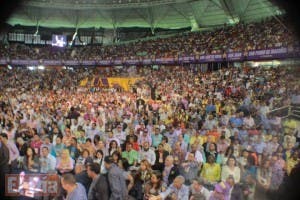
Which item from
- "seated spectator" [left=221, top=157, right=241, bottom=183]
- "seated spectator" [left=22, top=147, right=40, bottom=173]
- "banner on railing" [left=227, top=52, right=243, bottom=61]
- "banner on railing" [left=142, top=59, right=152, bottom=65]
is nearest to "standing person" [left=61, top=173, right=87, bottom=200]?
"seated spectator" [left=22, top=147, right=40, bottom=173]

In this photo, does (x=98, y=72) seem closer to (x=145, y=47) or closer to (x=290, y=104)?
(x=145, y=47)

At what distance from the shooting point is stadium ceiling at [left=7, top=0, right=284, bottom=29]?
20.3 metres

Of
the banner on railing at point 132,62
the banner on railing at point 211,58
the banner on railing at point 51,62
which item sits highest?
the banner on railing at point 132,62

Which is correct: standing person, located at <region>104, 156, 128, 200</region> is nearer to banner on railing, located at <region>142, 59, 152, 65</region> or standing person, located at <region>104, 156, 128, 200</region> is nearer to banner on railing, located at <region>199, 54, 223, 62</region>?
banner on railing, located at <region>199, 54, 223, 62</region>

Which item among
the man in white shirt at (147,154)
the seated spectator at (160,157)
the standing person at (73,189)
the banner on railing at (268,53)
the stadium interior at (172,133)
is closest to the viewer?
the standing person at (73,189)

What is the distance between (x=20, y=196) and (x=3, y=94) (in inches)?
245

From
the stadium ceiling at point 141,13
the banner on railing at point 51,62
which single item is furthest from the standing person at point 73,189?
the banner on railing at point 51,62

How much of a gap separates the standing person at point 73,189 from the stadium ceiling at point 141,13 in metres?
16.8

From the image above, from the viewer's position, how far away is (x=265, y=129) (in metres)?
6.04

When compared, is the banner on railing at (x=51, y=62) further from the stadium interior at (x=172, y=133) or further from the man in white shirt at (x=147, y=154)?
the man in white shirt at (x=147, y=154)

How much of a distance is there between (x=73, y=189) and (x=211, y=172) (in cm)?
173

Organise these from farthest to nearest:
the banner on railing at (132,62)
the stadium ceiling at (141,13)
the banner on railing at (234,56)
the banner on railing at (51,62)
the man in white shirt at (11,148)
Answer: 1. the banner on railing at (132,62)
2. the banner on railing at (51,62)
3. the stadium ceiling at (141,13)
4. the banner on railing at (234,56)
5. the man in white shirt at (11,148)
